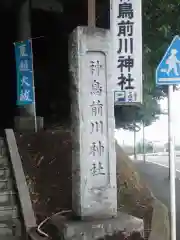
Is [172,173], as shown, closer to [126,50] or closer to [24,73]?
[126,50]

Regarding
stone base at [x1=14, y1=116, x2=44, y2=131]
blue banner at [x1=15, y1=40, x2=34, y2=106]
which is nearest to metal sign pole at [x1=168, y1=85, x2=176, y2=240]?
blue banner at [x1=15, y1=40, x2=34, y2=106]

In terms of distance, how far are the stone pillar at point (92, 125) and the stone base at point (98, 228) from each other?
0.46ft

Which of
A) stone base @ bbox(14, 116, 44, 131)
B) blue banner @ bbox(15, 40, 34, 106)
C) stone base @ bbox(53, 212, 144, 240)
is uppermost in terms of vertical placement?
blue banner @ bbox(15, 40, 34, 106)

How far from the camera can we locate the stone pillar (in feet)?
15.1

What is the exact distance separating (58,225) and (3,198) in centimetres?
281

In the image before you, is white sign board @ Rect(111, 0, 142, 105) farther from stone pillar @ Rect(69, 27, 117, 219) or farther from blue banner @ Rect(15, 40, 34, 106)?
blue banner @ Rect(15, 40, 34, 106)

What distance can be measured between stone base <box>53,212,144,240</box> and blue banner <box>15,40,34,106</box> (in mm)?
6821

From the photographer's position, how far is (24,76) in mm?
11094

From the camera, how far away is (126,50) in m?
6.59

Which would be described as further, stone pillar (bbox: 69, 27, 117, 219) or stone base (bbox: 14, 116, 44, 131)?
stone base (bbox: 14, 116, 44, 131)

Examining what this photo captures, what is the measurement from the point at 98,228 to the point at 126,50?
3335mm

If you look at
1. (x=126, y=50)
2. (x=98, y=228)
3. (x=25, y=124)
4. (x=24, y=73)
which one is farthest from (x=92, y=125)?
(x=25, y=124)

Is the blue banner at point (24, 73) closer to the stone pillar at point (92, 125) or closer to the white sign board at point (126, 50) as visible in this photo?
the white sign board at point (126, 50)

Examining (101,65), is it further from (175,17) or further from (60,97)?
(60,97)
